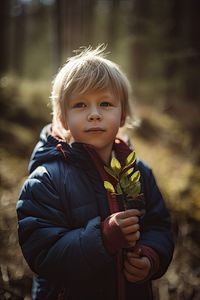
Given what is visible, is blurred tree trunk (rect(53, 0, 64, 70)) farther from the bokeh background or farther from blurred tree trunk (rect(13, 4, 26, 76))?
blurred tree trunk (rect(13, 4, 26, 76))

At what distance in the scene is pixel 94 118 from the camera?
7.23ft

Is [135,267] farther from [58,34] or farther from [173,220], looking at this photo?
[58,34]

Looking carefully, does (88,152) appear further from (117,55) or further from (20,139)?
(117,55)

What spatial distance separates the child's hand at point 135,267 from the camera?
197 cm

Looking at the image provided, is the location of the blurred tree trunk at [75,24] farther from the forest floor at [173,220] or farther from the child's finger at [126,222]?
the child's finger at [126,222]

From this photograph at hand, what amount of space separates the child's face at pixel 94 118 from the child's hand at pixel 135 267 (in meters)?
0.74

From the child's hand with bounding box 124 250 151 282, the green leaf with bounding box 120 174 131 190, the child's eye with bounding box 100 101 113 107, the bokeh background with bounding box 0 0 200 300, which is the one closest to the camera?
the green leaf with bounding box 120 174 131 190

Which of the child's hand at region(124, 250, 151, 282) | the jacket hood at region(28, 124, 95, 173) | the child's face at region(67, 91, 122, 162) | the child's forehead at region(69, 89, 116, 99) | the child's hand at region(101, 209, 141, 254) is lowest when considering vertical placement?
the child's hand at region(124, 250, 151, 282)

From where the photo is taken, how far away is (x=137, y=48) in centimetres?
1070

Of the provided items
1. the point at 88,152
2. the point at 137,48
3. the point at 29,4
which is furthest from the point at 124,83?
the point at 29,4

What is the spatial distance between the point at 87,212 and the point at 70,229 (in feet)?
Answer: 0.50

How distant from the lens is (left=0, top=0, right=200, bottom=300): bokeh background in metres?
3.43

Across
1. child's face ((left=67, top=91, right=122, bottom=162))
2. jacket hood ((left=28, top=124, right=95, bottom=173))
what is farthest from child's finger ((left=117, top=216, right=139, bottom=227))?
child's face ((left=67, top=91, right=122, bottom=162))

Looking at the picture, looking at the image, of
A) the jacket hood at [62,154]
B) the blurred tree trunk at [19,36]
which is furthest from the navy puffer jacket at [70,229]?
the blurred tree trunk at [19,36]
